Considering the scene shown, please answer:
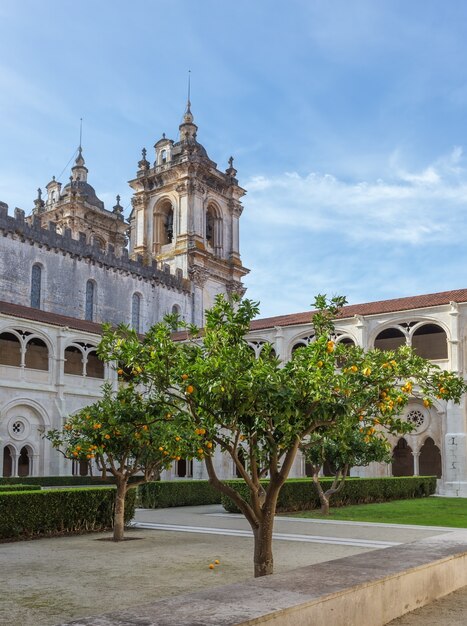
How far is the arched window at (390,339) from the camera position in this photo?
43.2 m

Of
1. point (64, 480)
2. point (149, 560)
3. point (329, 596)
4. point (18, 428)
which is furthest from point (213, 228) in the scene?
point (329, 596)

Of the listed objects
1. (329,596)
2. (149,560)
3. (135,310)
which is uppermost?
(135,310)

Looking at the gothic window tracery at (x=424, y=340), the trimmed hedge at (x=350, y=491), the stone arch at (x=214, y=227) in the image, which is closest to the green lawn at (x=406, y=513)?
the trimmed hedge at (x=350, y=491)

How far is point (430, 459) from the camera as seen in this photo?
46.4 meters

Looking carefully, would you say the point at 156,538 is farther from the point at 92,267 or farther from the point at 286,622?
the point at 92,267

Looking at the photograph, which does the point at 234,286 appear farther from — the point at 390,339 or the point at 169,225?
the point at 390,339

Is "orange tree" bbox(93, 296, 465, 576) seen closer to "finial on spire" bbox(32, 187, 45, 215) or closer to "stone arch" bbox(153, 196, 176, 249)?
"stone arch" bbox(153, 196, 176, 249)

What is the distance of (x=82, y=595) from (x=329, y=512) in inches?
607

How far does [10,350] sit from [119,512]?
2580cm

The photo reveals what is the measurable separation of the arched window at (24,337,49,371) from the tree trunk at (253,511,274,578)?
33.1 m

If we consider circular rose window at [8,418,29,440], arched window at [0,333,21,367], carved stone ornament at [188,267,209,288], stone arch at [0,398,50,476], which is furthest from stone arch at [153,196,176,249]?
circular rose window at [8,418,29,440]

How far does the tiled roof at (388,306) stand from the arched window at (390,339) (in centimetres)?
224

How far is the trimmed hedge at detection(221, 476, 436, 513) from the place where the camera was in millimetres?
24531

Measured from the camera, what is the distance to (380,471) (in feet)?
128
